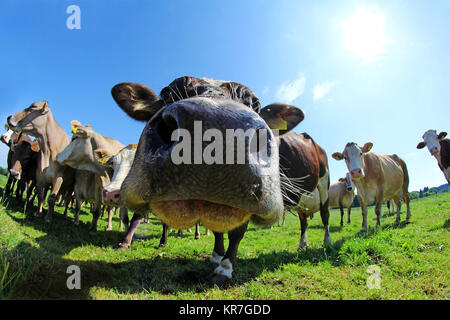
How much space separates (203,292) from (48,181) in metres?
7.18

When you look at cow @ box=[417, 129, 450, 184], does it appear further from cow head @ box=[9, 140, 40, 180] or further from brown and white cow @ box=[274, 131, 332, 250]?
cow head @ box=[9, 140, 40, 180]

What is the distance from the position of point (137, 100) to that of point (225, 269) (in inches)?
101

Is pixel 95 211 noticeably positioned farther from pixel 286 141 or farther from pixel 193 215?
pixel 193 215

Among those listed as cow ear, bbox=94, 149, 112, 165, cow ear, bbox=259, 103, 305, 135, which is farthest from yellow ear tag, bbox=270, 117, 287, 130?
cow ear, bbox=94, 149, 112, 165

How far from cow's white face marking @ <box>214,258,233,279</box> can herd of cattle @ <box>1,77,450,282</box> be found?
1cm

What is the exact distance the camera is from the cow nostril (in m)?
1.65

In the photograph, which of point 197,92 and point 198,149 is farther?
point 197,92

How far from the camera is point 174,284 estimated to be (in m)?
2.52

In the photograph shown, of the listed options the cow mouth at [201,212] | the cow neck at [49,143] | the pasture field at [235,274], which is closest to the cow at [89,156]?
the cow neck at [49,143]

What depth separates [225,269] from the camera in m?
2.72

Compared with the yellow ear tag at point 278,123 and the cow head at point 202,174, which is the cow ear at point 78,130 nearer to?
the yellow ear tag at point 278,123
